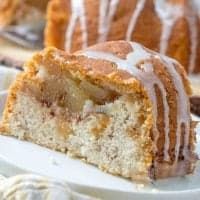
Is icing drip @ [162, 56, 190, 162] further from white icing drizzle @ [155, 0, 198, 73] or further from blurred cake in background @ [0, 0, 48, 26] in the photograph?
blurred cake in background @ [0, 0, 48, 26]

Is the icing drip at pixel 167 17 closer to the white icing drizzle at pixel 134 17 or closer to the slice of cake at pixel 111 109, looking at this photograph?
the white icing drizzle at pixel 134 17

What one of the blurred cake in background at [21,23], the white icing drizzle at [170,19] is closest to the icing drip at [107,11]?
the white icing drizzle at [170,19]

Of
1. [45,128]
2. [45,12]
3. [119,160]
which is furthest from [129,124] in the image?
[45,12]

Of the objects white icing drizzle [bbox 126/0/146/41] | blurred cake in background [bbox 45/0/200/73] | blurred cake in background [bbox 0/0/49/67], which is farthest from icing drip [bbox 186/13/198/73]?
blurred cake in background [bbox 0/0/49/67]

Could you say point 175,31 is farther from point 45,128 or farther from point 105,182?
point 105,182

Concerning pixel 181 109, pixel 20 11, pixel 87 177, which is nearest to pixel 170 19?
pixel 20 11

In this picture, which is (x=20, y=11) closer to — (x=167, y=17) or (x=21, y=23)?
(x=21, y=23)

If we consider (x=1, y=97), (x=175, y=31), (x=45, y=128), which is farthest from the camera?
(x=175, y=31)
